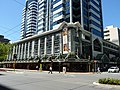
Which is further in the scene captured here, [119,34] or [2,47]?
[119,34]

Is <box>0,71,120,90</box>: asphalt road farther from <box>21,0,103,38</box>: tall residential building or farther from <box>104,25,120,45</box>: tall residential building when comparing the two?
<box>104,25,120,45</box>: tall residential building

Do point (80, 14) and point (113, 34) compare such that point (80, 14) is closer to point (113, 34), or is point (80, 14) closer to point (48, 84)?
point (113, 34)

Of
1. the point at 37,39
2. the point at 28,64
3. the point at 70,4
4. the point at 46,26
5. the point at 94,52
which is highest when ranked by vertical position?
the point at 70,4

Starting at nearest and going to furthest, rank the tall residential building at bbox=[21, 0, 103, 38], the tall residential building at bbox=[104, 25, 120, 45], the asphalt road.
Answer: the asphalt road → the tall residential building at bbox=[21, 0, 103, 38] → the tall residential building at bbox=[104, 25, 120, 45]

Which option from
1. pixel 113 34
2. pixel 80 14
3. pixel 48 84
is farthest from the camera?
pixel 113 34

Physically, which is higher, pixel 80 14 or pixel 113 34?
pixel 80 14

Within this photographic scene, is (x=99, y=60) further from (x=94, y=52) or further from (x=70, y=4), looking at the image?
(x=70, y=4)

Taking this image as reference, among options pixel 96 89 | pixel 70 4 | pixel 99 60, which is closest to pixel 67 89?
pixel 96 89

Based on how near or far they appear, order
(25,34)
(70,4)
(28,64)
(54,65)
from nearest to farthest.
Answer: (54,65) < (28,64) < (70,4) < (25,34)

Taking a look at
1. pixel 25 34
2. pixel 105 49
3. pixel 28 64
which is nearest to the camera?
pixel 28 64

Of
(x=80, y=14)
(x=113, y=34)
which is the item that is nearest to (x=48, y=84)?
(x=80, y=14)

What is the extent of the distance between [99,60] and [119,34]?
3893 centimetres

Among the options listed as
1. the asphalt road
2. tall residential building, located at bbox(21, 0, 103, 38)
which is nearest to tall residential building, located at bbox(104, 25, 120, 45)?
tall residential building, located at bbox(21, 0, 103, 38)

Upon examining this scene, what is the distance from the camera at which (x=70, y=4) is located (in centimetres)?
6806
